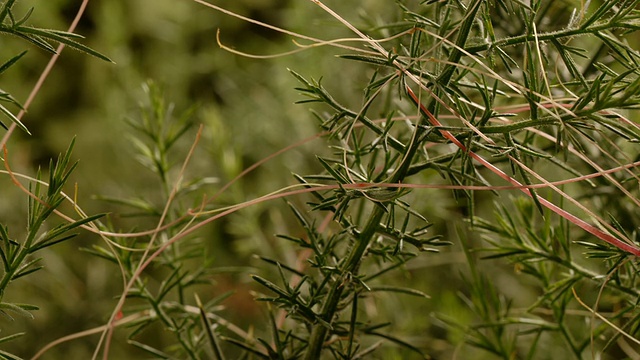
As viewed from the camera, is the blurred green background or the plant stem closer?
the plant stem

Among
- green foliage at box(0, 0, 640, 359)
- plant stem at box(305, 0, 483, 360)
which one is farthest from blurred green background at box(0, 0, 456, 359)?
plant stem at box(305, 0, 483, 360)

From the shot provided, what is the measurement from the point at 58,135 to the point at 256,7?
0.28 m

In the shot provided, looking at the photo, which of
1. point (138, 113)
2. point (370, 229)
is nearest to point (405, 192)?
point (370, 229)

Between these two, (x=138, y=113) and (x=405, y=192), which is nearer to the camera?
(x=405, y=192)

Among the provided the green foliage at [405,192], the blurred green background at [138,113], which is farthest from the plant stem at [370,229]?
the blurred green background at [138,113]

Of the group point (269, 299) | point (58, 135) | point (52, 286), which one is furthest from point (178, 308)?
point (58, 135)

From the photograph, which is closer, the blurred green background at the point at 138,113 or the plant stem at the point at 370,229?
the plant stem at the point at 370,229

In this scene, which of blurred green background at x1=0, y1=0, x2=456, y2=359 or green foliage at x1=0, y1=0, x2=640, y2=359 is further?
blurred green background at x1=0, y1=0, x2=456, y2=359

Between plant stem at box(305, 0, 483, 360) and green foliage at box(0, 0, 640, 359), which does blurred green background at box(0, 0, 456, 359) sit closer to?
green foliage at box(0, 0, 640, 359)

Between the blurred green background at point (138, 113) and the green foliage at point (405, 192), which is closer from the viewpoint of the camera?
the green foliage at point (405, 192)

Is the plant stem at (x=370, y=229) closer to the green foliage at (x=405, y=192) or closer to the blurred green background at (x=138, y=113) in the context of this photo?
the green foliage at (x=405, y=192)

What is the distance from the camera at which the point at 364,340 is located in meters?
0.54

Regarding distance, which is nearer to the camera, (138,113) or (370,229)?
(370,229)

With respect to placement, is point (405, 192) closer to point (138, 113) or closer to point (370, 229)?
point (370, 229)
